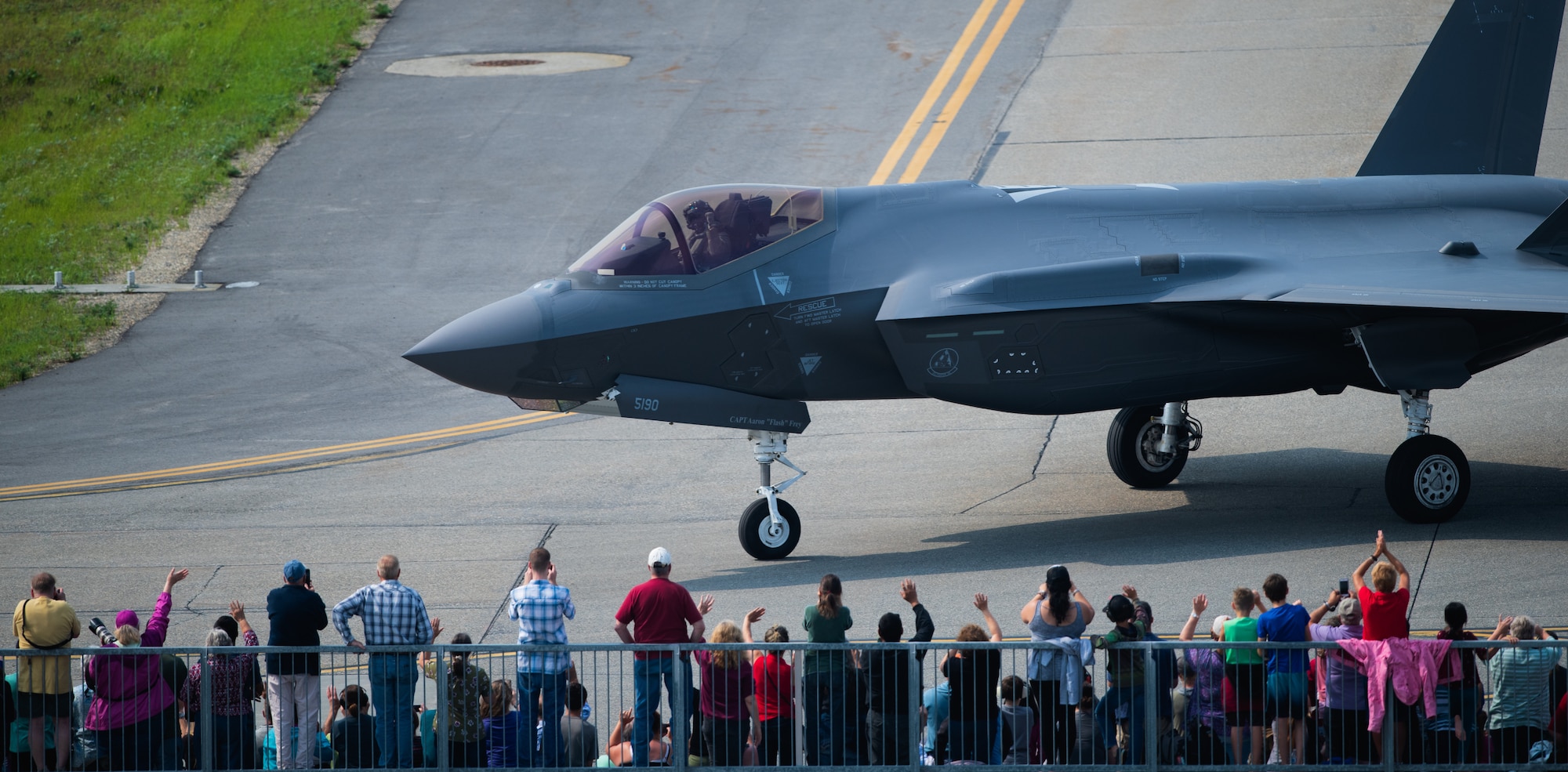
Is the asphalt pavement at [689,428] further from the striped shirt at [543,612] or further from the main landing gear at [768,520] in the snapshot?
the striped shirt at [543,612]

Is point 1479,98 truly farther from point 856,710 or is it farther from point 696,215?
point 856,710

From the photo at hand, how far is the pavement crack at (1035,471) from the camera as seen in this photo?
54.4ft

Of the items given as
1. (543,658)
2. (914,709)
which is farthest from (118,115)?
(914,709)

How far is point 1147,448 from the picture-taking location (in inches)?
667

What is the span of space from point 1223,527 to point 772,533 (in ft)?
14.4

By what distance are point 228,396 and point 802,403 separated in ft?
36.4

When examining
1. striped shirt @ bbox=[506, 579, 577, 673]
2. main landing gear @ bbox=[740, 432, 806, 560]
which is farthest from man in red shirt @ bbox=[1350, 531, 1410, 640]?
main landing gear @ bbox=[740, 432, 806, 560]

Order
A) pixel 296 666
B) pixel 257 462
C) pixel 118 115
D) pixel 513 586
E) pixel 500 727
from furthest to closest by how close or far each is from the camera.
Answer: pixel 118 115 < pixel 257 462 < pixel 513 586 < pixel 296 666 < pixel 500 727

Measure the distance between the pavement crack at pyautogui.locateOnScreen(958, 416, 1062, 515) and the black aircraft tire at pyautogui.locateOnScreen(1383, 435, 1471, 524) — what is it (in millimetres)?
3942

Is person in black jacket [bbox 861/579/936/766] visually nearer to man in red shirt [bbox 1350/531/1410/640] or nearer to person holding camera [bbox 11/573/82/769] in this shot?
man in red shirt [bbox 1350/531/1410/640]

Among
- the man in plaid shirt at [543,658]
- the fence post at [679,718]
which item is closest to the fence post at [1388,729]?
the fence post at [679,718]

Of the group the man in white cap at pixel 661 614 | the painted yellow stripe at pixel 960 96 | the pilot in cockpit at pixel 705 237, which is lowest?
the man in white cap at pixel 661 614

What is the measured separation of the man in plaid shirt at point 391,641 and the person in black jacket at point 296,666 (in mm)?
229

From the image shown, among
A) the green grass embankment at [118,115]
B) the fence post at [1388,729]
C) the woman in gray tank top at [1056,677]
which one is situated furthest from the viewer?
the green grass embankment at [118,115]
